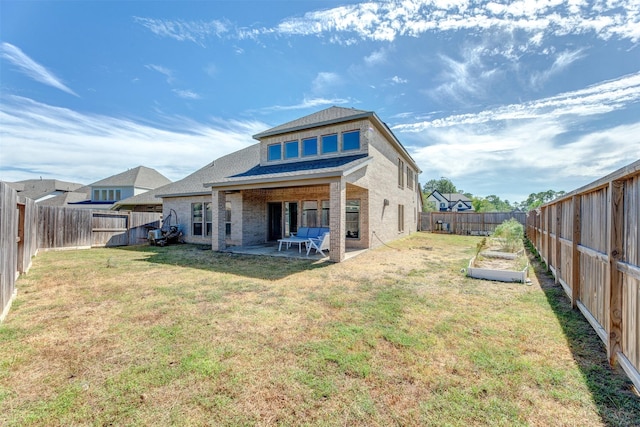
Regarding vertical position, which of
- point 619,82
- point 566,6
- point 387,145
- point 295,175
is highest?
point 566,6

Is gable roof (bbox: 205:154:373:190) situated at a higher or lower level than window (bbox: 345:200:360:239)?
higher

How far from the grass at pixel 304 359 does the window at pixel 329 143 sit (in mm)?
7892

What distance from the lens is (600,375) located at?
268 cm

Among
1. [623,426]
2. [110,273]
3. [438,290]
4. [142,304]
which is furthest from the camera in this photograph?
[110,273]

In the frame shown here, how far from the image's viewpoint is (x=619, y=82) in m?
10.3

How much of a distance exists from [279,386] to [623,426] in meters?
2.79

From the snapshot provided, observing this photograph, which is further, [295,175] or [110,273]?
[295,175]

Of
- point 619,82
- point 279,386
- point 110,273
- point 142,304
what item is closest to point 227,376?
point 279,386

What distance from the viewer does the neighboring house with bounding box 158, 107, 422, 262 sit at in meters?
10.4

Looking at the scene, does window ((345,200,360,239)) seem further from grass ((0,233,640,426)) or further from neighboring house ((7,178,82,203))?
neighboring house ((7,178,82,203))

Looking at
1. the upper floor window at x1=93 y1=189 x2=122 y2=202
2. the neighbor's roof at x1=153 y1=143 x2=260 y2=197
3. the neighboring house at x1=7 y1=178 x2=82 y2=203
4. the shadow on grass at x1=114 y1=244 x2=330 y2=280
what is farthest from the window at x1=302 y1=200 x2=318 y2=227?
the neighboring house at x1=7 y1=178 x2=82 y2=203

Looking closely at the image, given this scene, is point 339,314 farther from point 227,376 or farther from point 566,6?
point 566,6

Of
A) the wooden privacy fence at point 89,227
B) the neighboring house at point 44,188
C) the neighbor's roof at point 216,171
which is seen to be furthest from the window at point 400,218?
the neighboring house at point 44,188

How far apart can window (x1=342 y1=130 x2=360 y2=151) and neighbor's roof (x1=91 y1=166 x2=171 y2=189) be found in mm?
28210
